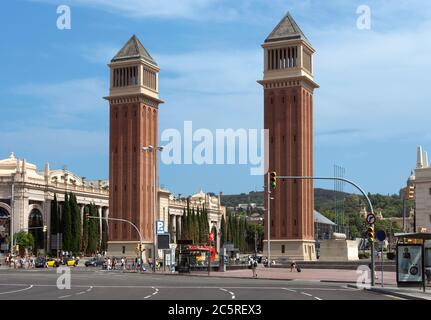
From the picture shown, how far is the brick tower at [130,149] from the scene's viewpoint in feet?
371

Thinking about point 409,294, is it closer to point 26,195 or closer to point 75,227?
point 75,227

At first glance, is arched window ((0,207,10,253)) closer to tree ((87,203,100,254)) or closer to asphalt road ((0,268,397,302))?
tree ((87,203,100,254))

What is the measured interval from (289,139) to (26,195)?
41.3 metres

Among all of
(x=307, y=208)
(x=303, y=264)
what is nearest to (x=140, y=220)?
(x=307, y=208)

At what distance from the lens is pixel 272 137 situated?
99.2 meters

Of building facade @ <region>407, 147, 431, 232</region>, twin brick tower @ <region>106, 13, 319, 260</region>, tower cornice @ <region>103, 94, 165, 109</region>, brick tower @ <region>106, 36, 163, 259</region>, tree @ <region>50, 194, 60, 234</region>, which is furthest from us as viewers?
tower cornice @ <region>103, 94, 165, 109</region>

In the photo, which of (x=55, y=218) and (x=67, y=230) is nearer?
(x=67, y=230)

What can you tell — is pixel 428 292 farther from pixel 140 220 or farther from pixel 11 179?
pixel 11 179

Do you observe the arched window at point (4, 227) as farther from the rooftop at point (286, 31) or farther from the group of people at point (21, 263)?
the rooftop at point (286, 31)

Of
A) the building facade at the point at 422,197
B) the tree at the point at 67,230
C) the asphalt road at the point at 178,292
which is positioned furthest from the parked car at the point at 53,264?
the asphalt road at the point at 178,292

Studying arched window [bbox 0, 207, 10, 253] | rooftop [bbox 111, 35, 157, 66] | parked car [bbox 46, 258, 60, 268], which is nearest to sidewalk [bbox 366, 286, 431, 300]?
parked car [bbox 46, 258, 60, 268]

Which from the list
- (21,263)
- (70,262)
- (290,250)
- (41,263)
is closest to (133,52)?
(70,262)

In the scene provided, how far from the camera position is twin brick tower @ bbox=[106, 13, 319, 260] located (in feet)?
320
